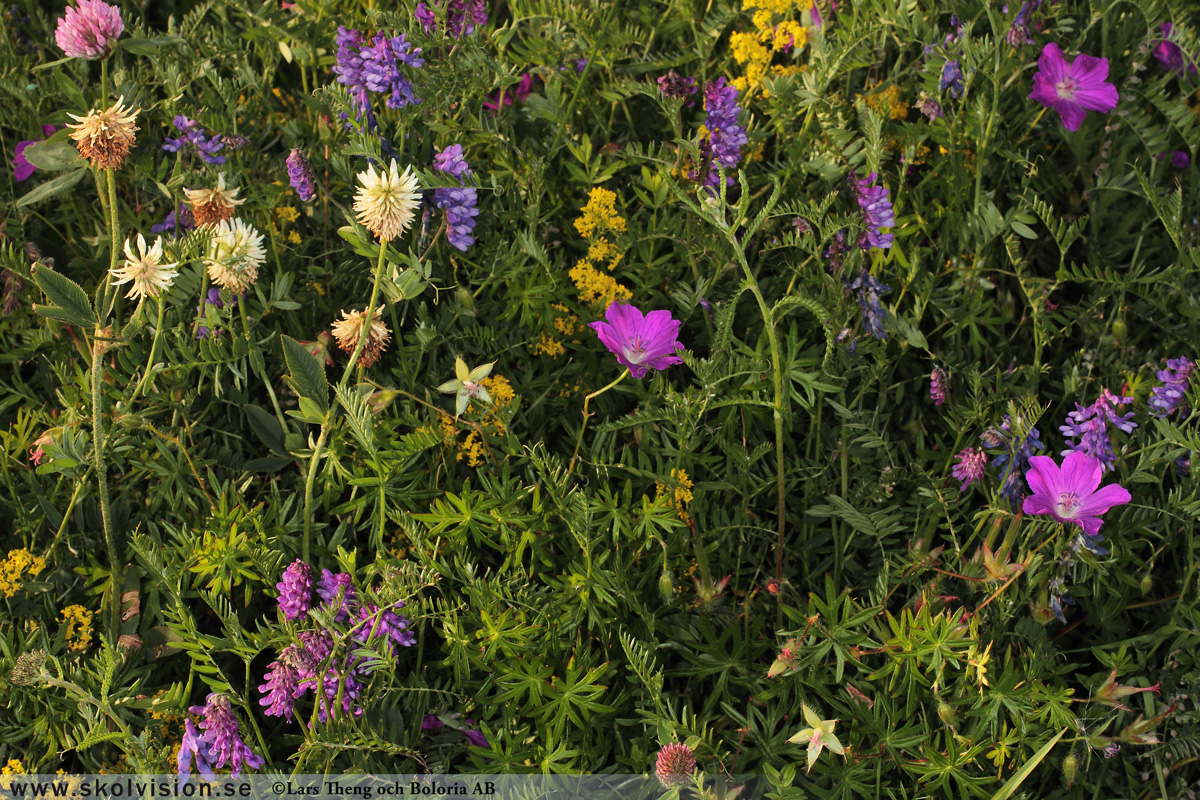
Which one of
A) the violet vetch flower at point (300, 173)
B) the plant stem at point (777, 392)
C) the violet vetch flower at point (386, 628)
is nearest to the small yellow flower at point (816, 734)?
the plant stem at point (777, 392)

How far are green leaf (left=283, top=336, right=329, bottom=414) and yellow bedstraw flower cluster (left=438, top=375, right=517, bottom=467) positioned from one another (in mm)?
231

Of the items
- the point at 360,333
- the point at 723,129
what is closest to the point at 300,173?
the point at 360,333

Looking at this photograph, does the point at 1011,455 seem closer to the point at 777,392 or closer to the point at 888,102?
the point at 777,392

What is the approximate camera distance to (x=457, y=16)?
5.84ft

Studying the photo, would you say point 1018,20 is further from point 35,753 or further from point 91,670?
point 35,753

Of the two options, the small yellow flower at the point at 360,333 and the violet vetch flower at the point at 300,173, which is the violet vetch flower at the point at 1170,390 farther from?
the violet vetch flower at the point at 300,173

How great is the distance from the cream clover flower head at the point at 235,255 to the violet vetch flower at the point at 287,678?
60cm

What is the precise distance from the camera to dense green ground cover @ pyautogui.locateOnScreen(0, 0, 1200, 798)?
1398mm

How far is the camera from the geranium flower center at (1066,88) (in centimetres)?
184

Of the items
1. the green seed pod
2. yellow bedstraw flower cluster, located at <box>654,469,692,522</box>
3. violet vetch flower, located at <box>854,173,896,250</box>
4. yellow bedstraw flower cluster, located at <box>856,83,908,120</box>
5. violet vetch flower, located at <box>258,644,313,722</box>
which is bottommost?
the green seed pod

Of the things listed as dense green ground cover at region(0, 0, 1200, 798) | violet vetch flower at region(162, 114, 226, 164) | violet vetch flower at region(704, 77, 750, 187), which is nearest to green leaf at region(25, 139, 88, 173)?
dense green ground cover at region(0, 0, 1200, 798)

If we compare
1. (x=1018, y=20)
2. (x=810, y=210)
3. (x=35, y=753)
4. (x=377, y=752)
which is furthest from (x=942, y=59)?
(x=35, y=753)

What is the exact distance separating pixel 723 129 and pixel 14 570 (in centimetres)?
145

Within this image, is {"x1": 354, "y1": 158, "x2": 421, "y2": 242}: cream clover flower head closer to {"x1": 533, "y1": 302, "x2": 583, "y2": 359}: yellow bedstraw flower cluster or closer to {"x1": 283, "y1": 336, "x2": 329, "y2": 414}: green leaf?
{"x1": 283, "y1": 336, "x2": 329, "y2": 414}: green leaf
